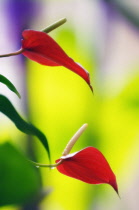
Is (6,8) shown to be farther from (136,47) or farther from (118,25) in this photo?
(136,47)

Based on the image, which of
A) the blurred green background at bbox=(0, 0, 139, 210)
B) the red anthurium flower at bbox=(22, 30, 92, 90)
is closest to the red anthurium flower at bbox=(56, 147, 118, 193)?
the red anthurium flower at bbox=(22, 30, 92, 90)

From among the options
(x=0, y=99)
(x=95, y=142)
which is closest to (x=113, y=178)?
(x=0, y=99)

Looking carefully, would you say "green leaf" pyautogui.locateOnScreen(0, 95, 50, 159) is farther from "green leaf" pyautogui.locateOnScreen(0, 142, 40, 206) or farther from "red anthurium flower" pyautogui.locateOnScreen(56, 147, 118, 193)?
"green leaf" pyautogui.locateOnScreen(0, 142, 40, 206)

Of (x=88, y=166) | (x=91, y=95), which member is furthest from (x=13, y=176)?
(x=91, y=95)

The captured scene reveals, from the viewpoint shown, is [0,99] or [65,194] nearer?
[0,99]

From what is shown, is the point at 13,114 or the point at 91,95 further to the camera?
the point at 91,95

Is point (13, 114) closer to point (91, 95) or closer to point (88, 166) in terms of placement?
point (88, 166)

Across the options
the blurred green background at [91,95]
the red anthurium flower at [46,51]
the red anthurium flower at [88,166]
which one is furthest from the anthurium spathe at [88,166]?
the blurred green background at [91,95]
